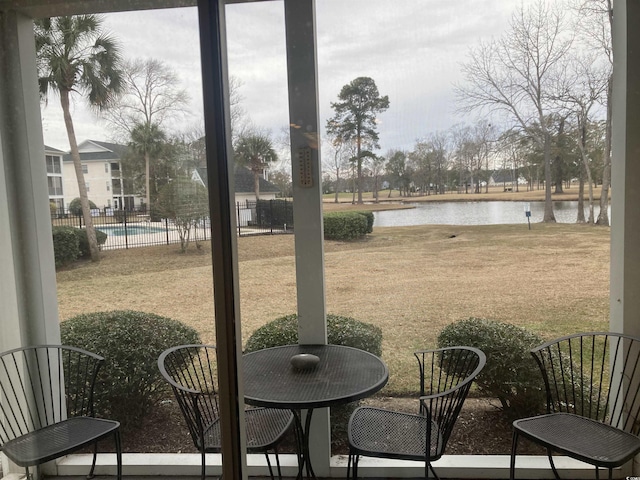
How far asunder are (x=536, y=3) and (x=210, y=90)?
2.09 metres

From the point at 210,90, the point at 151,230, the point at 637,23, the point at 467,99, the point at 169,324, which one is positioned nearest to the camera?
the point at 210,90

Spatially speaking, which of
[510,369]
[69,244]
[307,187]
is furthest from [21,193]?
[510,369]

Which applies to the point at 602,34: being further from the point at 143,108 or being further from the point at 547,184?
the point at 143,108

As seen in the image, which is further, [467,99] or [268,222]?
[467,99]

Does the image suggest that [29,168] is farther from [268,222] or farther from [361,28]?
[361,28]

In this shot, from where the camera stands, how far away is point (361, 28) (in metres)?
2.30

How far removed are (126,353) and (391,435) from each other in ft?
3.92

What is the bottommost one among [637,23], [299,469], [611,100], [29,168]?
[299,469]

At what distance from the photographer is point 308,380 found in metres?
1.82

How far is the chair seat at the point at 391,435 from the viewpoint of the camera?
1.85 metres

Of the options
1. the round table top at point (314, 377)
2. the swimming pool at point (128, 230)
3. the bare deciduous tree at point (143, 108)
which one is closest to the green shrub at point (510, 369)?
the round table top at point (314, 377)

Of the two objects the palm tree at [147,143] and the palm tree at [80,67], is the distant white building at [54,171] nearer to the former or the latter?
the palm tree at [80,67]

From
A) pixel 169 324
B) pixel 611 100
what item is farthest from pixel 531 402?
pixel 169 324

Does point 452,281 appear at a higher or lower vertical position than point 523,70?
lower
